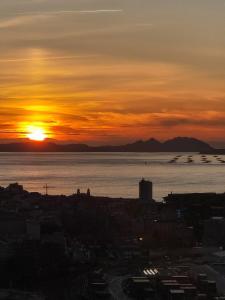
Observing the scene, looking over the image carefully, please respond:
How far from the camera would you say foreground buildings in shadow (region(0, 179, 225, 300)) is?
817cm

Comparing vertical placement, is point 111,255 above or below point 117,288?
above

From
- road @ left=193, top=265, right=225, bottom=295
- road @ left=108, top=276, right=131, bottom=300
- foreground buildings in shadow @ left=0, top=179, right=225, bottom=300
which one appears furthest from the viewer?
road @ left=193, top=265, right=225, bottom=295

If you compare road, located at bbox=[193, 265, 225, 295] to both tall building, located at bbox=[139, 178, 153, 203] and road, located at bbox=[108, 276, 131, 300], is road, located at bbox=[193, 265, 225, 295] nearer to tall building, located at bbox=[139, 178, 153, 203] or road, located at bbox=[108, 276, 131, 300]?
road, located at bbox=[108, 276, 131, 300]

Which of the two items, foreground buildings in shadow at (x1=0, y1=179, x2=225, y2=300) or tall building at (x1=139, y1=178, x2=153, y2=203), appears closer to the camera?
foreground buildings in shadow at (x1=0, y1=179, x2=225, y2=300)

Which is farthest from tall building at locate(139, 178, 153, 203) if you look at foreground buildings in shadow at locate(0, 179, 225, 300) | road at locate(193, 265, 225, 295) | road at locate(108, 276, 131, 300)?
road at locate(108, 276, 131, 300)

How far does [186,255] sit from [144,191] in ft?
36.4

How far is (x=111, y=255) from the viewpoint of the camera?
10.9 metres

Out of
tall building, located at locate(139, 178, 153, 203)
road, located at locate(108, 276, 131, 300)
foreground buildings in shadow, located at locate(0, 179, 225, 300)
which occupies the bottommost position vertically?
road, located at locate(108, 276, 131, 300)

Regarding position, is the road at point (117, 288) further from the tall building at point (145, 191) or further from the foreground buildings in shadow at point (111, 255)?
the tall building at point (145, 191)

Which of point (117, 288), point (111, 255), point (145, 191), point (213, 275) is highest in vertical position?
point (145, 191)

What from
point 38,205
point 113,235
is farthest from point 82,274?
point 38,205

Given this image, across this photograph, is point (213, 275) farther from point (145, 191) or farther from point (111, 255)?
point (145, 191)

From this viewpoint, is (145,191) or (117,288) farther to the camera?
(145,191)

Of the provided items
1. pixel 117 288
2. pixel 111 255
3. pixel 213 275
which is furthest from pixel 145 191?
pixel 117 288
